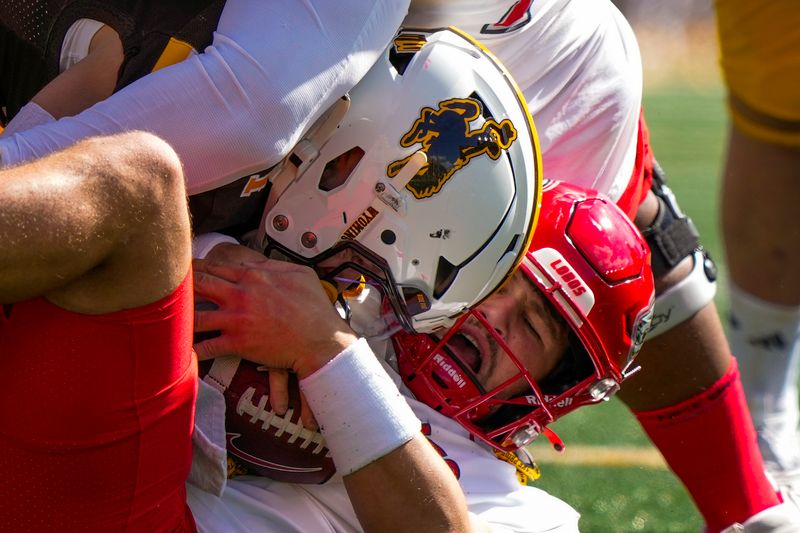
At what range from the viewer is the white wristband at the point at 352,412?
7.08 ft

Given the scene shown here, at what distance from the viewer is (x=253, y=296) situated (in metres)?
2.19

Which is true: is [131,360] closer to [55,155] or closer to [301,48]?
[55,155]

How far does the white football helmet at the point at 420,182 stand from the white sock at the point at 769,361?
1190 millimetres

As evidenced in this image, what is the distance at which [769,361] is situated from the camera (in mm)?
3363

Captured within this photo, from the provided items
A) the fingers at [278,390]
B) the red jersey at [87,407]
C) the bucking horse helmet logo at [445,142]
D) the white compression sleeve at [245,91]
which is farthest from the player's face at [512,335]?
the red jersey at [87,407]

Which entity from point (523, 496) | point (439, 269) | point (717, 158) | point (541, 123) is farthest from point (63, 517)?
point (717, 158)

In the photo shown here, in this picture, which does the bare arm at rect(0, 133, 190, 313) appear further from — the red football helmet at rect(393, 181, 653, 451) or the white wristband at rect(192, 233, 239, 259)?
the red football helmet at rect(393, 181, 653, 451)

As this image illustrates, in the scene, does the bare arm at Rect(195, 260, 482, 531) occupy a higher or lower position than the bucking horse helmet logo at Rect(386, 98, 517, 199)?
lower

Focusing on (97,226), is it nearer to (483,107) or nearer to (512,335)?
(483,107)

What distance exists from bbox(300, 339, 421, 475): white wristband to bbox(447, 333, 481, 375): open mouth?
487mm

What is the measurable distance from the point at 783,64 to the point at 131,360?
2.09 meters

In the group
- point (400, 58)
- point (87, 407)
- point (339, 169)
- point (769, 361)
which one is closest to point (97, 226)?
point (87, 407)

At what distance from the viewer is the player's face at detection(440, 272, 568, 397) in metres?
2.66

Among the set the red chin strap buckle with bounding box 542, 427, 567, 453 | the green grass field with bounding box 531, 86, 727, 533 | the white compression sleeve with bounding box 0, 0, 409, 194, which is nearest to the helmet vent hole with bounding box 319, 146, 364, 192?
the white compression sleeve with bounding box 0, 0, 409, 194
